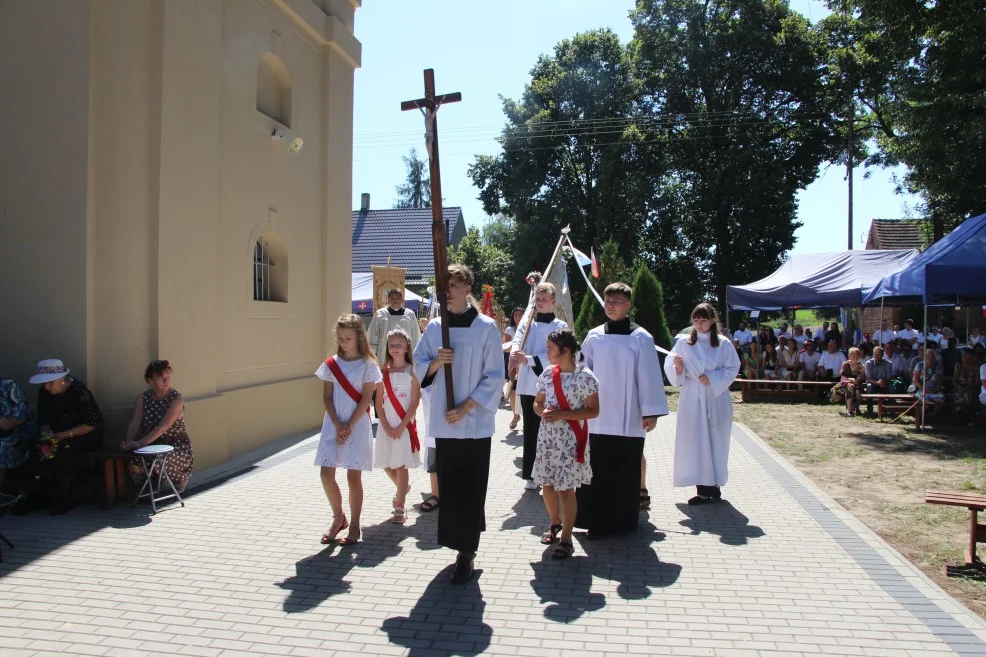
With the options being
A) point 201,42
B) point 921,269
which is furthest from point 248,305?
point 921,269

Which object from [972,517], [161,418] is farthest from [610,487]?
[161,418]

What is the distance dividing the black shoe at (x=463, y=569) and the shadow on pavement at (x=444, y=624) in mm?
40

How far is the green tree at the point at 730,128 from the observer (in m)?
29.0

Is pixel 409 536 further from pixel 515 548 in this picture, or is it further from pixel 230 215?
pixel 230 215

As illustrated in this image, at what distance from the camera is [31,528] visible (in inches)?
232

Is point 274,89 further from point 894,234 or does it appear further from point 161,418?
point 894,234

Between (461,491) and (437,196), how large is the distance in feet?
6.24

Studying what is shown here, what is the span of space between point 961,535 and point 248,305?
791 cm

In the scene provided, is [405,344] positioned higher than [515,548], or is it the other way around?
[405,344]

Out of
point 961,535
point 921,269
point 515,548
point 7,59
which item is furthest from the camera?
point 921,269

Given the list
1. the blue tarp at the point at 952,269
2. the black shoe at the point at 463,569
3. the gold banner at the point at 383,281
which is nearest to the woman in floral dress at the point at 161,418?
the black shoe at the point at 463,569

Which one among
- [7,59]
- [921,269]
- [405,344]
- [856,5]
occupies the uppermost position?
[856,5]

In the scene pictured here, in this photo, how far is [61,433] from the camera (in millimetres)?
6363

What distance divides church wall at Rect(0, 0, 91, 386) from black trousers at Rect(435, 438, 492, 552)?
416 centimetres
